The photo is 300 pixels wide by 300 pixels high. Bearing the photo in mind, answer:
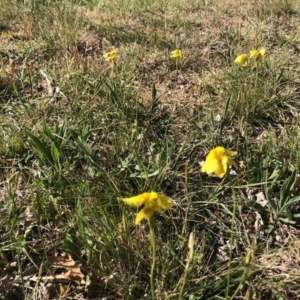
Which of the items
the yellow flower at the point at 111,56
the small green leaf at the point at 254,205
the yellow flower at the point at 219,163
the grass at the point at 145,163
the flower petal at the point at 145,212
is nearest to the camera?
the flower petal at the point at 145,212

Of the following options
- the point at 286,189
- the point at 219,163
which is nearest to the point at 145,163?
the point at 286,189

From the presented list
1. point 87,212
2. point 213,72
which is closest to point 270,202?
point 87,212

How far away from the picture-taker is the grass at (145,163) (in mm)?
1325

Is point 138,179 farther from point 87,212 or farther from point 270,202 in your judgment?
point 270,202

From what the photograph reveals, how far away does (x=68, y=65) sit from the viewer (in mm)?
2611

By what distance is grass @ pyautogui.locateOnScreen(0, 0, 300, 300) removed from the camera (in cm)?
133

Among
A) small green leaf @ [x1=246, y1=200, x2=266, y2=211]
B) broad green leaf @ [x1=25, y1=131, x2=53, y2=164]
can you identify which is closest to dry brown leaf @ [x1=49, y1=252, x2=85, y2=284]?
broad green leaf @ [x1=25, y1=131, x2=53, y2=164]

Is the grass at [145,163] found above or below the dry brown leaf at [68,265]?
above

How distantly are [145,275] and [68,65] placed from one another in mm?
1714

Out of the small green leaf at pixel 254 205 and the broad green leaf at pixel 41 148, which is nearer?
the small green leaf at pixel 254 205

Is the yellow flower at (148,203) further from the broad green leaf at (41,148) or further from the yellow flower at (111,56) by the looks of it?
the yellow flower at (111,56)

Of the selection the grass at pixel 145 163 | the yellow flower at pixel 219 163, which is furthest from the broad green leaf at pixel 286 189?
the yellow flower at pixel 219 163

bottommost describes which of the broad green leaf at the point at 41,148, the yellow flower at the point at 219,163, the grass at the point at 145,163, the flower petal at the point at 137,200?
the grass at the point at 145,163

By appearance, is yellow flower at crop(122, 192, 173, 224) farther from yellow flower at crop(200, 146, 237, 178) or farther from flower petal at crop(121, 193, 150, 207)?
yellow flower at crop(200, 146, 237, 178)
